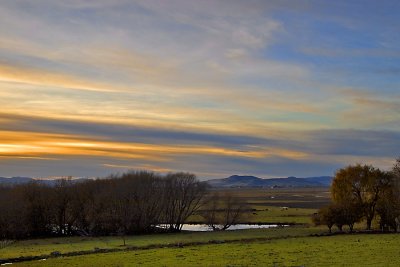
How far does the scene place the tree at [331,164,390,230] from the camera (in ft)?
285

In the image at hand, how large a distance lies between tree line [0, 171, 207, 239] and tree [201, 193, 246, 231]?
11.3ft

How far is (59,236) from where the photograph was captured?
9031cm

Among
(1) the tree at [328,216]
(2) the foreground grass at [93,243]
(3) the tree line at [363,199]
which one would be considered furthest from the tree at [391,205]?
(2) the foreground grass at [93,243]

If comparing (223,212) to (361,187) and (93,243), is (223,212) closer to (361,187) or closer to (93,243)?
(361,187)

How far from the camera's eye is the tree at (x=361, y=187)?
8675 centimetres

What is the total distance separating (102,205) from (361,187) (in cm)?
4988

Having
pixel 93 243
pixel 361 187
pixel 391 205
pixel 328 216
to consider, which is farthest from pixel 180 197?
pixel 391 205

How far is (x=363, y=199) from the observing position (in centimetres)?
8862

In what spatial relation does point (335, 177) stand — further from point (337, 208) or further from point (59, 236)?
point (59, 236)

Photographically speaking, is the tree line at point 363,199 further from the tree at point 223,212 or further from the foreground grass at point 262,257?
the foreground grass at point 262,257

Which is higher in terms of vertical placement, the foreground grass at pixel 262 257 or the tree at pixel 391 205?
the tree at pixel 391 205

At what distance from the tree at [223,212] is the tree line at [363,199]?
18.0 metres

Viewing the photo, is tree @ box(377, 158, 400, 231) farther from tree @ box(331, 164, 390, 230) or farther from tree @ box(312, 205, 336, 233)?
tree @ box(312, 205, 336, 233)

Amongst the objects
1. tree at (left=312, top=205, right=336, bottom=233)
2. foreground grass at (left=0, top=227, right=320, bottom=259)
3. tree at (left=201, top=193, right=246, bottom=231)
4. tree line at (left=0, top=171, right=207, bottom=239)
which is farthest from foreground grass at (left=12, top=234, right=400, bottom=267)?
tree at (left=201, top=193, right=246, bottom=231)
